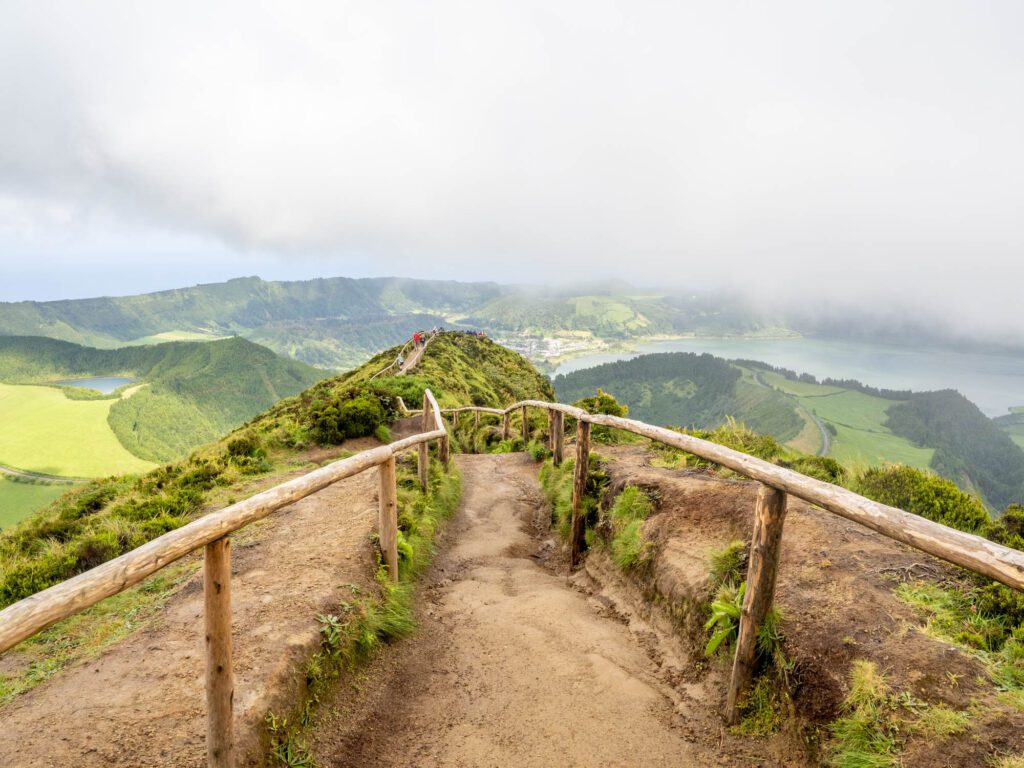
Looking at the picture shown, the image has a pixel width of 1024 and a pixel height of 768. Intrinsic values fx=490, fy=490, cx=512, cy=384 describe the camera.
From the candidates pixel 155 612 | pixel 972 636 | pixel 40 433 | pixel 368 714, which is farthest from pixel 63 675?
pixel 40 433

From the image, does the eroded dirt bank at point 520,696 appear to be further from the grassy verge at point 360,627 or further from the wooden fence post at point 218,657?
the wooden fence post at point 218,657

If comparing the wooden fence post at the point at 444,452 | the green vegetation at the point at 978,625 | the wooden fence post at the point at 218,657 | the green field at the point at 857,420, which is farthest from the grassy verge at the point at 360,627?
the green field at the point at 857,420

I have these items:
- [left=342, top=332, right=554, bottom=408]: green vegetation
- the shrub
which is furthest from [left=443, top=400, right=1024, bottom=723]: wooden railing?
[left=342, top=332, right=554, bottom=408]: green vegetation

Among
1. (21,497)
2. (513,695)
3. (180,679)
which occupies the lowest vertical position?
(21,497)

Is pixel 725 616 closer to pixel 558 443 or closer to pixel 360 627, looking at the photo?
pixel 360 627

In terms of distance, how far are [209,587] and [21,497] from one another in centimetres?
11987

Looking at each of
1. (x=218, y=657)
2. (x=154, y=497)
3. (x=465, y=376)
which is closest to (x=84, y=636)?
(x=218, y=657)

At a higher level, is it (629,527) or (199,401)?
(629,527)

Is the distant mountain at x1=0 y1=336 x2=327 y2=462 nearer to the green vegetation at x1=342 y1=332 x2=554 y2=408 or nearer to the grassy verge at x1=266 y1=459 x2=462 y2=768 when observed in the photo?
the green vegetation at x1=342 y1=332 x2=554 y2=408

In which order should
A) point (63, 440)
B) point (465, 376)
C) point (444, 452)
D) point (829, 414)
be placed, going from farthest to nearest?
point (829, 414) < point (63, 440) < point (465, 376) < point (444, 452)

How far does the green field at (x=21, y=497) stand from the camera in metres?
76.4

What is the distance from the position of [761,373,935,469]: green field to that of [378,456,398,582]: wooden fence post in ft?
371

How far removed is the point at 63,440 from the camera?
4550 inches

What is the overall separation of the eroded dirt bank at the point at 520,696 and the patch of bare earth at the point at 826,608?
0.52 metres
